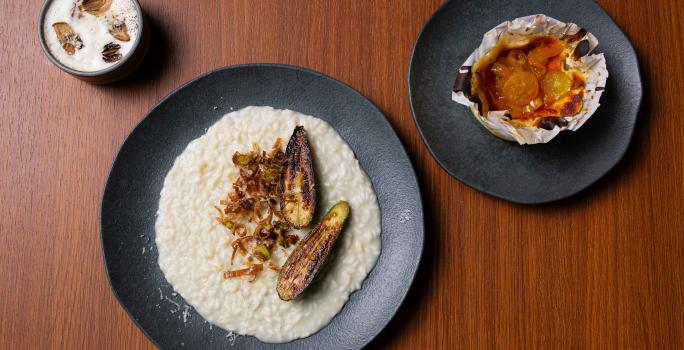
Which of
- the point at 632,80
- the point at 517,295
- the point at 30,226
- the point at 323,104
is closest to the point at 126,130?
the point at 30,226

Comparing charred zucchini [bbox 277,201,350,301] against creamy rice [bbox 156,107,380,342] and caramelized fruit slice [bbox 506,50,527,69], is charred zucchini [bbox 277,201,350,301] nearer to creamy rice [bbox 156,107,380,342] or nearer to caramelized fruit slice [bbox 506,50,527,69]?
creamy rice [bbox 156,107,380,342]

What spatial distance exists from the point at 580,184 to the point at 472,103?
0.42 meters

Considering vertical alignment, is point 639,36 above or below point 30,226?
above

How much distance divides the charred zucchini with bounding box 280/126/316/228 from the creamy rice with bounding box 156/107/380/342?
50 mm

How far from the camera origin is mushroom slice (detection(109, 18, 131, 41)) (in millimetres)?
1995

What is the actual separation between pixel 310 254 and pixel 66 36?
1023 mm

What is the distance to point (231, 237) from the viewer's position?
195 centimetres

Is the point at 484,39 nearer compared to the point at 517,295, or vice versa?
the point at 484,39

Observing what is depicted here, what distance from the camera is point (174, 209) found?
2.00 metres

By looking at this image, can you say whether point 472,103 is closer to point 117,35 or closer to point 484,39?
point 484,39

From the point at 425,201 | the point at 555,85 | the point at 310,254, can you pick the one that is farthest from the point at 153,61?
the point at 555,85

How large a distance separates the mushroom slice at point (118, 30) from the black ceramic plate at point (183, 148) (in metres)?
0.24

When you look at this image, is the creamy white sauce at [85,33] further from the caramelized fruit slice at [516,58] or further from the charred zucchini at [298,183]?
the caramelized fruit slice at [516,58]

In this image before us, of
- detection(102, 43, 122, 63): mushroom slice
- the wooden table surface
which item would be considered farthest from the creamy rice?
detection(102, 43, 122, 63): mushroom slice
